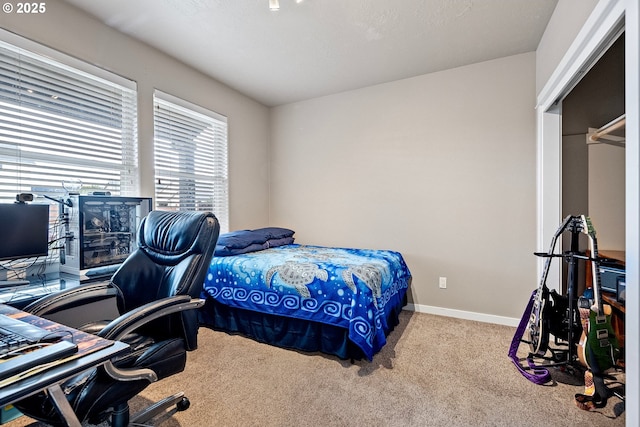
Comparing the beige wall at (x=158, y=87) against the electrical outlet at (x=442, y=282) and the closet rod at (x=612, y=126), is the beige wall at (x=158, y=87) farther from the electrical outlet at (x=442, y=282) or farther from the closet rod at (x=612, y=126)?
the closet rod at (x=612, y=126)

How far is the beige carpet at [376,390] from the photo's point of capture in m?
1.64

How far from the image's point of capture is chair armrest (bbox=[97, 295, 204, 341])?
115 cm

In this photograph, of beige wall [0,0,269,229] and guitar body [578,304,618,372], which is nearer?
guitar body [578,304,618,372]

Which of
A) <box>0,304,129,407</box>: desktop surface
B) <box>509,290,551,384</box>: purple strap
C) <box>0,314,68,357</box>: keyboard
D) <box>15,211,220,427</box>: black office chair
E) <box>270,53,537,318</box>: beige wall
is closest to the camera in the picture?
<box>0,304,129,407</box>: desktop surface

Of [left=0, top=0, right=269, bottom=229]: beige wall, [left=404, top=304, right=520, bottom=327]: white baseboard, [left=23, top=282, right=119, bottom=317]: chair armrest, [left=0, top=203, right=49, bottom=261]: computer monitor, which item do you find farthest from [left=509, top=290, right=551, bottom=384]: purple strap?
[left=0, top=203, right=49, bottom=261]: computer monitor

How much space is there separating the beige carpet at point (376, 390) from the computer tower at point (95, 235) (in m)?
0.88

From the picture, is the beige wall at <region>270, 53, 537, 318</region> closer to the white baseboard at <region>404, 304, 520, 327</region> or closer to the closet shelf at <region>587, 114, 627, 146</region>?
the white baseboard at <region>404, 304, 520, 327</region>

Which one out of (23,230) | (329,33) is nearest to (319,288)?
(23,230)

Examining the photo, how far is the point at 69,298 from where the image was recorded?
149 cm

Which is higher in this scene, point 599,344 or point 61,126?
point 61,126

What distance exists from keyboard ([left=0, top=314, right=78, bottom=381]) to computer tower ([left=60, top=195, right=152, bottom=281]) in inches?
44.7

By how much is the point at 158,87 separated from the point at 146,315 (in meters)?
2.41

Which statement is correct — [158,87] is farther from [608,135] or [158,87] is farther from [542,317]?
[608,135]

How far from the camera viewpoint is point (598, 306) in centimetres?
178
